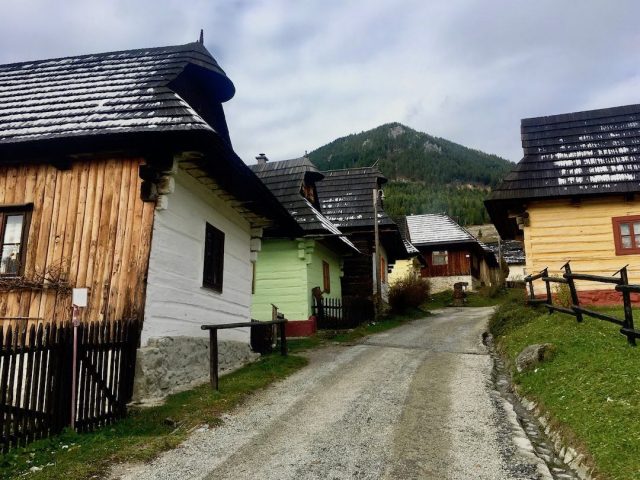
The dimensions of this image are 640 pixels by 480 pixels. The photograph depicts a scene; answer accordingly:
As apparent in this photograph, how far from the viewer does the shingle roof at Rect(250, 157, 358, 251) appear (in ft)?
59.2

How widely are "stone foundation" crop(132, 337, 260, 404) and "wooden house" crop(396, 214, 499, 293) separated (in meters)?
28.5

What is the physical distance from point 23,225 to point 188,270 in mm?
2784

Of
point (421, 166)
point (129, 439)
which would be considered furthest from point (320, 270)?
point (421, 166)

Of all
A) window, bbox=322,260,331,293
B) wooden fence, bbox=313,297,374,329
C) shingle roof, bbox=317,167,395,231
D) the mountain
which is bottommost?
wooden fence, bbox=313,297,374,329

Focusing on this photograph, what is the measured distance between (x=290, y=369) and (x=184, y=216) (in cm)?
372

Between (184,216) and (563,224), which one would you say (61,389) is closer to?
(184,216)

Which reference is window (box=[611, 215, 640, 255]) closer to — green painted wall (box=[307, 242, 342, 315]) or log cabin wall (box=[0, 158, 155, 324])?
green painted wall (box=[307, 242, 342, 315])

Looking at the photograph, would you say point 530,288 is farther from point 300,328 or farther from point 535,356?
point 300,328

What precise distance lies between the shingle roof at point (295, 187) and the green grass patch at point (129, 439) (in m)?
9.83

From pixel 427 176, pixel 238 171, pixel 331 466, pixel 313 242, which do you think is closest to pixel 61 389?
pixel 331 466

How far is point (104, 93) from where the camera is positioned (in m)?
9.45

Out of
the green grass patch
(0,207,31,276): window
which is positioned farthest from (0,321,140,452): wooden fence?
(0,207,31,276): window

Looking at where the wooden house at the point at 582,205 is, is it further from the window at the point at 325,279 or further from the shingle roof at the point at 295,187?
the window at the point at 325,279

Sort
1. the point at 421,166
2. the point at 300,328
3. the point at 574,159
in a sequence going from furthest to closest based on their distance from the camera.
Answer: the point at 421,166, the point at 300,328, the point at 574,159
